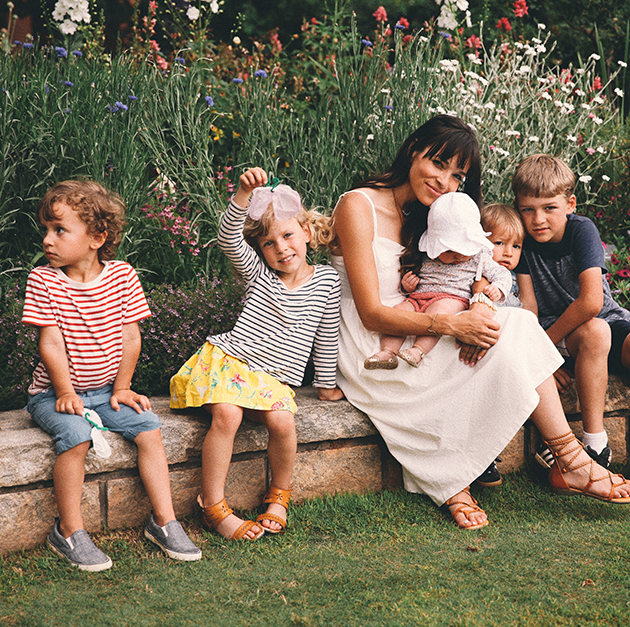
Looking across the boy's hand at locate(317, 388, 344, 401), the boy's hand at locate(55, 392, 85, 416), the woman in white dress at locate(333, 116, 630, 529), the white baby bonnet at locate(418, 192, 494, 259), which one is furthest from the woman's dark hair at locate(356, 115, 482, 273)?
the boy's hand at locate(55, 392, 85, 416)

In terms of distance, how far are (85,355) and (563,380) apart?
199cm

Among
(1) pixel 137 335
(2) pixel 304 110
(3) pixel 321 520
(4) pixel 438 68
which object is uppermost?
(4) pixel 438 68

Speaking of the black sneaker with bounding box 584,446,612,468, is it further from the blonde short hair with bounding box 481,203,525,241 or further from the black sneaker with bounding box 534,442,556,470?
the blonde short hair with bounding box 481,203,525,241

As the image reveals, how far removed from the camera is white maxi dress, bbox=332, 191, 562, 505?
8.54 ft

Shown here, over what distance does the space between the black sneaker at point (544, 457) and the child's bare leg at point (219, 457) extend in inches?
48.6

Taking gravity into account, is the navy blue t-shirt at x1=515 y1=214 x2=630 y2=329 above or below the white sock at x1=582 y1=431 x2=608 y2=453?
above

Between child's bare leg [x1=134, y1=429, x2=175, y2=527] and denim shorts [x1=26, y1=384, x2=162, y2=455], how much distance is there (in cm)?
3

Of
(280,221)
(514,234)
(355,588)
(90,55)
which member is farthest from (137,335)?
(90,55)

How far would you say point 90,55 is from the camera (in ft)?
12.5

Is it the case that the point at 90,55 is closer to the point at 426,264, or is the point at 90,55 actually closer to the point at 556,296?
the point at 426,264

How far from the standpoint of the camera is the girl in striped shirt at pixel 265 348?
98.3 inches

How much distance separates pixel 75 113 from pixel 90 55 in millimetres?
818

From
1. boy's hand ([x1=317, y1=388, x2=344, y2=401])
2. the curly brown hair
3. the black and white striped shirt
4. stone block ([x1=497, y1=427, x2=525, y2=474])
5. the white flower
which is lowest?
stone block ([x1=497, y1=427, x2=525, y2=474])

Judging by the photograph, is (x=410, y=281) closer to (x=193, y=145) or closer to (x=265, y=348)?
(x=265, y=348)
